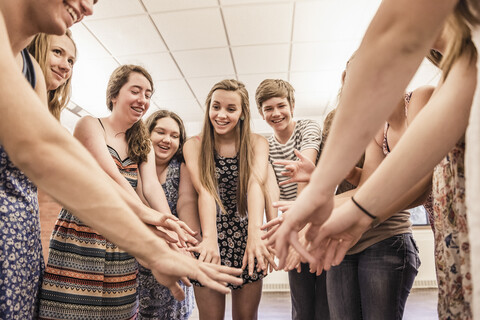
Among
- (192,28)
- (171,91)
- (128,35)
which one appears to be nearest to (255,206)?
(192,28)

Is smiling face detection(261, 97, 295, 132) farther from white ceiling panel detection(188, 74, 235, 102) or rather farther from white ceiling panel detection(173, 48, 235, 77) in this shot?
white ceiling panel detection(188, 74, 235, 102)

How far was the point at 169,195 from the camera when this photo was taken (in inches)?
72.2

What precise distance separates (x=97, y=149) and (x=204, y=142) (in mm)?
562

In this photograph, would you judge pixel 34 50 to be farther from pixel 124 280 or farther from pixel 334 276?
pixel 334 276

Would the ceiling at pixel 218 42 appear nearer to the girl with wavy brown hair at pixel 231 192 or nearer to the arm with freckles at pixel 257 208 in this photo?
the girl with wavy brown hair at pixel 231 192

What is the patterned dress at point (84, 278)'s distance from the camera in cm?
114

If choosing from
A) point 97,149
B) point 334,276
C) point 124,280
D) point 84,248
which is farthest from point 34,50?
point 334,276

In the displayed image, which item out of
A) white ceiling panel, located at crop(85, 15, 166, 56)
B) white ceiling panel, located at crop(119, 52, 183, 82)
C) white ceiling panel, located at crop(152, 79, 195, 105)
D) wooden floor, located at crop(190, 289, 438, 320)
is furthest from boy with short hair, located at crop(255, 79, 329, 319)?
white ceiling panel, located at crop(152, 79, 195, 105)

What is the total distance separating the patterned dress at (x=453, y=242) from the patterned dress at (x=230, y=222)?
984 mm

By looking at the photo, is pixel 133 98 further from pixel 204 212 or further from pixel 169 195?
pixel 204 212

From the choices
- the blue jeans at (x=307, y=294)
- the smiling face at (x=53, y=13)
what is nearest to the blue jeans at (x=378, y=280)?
the blue jeans at (x=307, y=294)

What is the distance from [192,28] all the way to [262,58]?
97 centimetres

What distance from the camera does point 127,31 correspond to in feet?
10.9

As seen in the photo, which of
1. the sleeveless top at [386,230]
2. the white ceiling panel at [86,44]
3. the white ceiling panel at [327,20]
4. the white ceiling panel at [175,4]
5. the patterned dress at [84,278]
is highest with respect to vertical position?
the white ceiling panel at [86,44]
